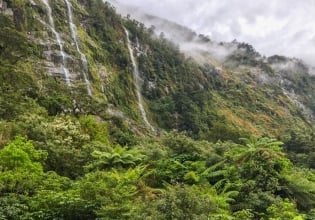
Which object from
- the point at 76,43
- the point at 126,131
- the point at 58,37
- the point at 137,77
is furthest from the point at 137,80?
the point at 126,131

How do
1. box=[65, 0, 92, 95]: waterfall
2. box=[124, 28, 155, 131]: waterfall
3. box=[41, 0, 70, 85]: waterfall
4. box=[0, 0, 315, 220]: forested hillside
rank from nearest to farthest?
box=[0, 0, 315, 220]: forested hillside → box=[41, 0, 70, 85]: waterfall → box=[65, 0, 92, 95]: waterfall → box=[124, 28, 155, 131]: waterfall

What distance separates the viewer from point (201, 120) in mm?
98438

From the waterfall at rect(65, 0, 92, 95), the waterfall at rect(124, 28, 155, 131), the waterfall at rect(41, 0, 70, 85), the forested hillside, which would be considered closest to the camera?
the forested hillside

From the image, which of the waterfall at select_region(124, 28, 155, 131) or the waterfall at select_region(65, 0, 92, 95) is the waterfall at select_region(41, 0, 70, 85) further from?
the waterfall at select_region(124, 28, 155, 131)

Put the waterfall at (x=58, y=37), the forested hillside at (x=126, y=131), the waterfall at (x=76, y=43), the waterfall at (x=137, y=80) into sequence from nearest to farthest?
the forested hillside at (x=126, y=131)
the waterfall at (x=58, y=37)
the waterfall at (x=76, y=43)
the waterfall at (x=137, y=80)

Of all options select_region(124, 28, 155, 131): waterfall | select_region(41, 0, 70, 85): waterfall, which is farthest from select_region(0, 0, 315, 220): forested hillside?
select_region(124, 28, 155, 131): waterfall

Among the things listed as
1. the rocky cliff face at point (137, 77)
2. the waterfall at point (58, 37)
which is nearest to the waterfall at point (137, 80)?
the rocky cliff face at point (137, 77)

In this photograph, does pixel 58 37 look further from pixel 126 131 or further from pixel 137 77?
pixel 137 77

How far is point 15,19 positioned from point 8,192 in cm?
5303

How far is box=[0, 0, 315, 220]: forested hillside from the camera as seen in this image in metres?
16.9

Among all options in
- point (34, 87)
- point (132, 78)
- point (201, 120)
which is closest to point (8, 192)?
point (34, 87)

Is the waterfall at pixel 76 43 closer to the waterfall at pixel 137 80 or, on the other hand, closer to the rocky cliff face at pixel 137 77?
the rocky cliff face at pixel 137 77

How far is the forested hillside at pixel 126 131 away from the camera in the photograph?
1686 cm

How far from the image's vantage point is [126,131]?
58094mm
